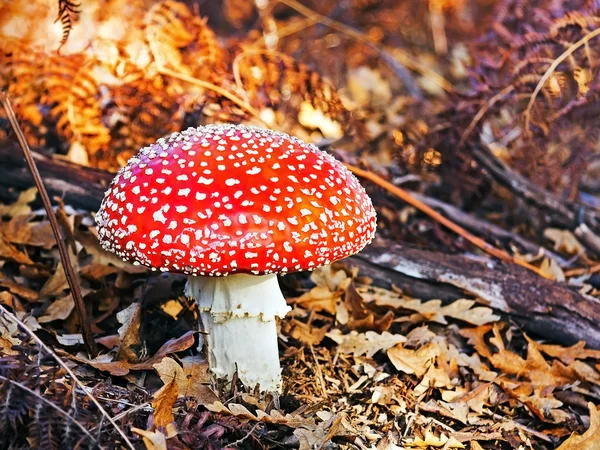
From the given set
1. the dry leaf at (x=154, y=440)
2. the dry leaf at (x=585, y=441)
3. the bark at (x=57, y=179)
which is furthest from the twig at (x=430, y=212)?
the dry leaf at (x=154, y=440)

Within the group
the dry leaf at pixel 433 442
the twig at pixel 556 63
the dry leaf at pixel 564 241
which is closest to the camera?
the dry leaf at pixel 433 442

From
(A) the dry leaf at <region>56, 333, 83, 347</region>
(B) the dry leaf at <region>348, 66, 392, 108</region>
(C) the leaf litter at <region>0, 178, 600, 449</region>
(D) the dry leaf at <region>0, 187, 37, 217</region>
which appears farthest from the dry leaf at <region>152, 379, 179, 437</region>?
(B) the dry leaf at <region>348, 66, 392, 108</region>

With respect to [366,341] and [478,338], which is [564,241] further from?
[366,341]

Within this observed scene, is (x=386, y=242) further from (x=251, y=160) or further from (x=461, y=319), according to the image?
(x=251, y=160)

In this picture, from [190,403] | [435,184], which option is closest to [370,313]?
[190,403]

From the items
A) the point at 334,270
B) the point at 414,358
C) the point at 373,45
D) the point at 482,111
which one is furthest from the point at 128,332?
the point at 373,45

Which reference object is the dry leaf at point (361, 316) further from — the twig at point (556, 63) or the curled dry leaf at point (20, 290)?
the twig at point (556, 63)
